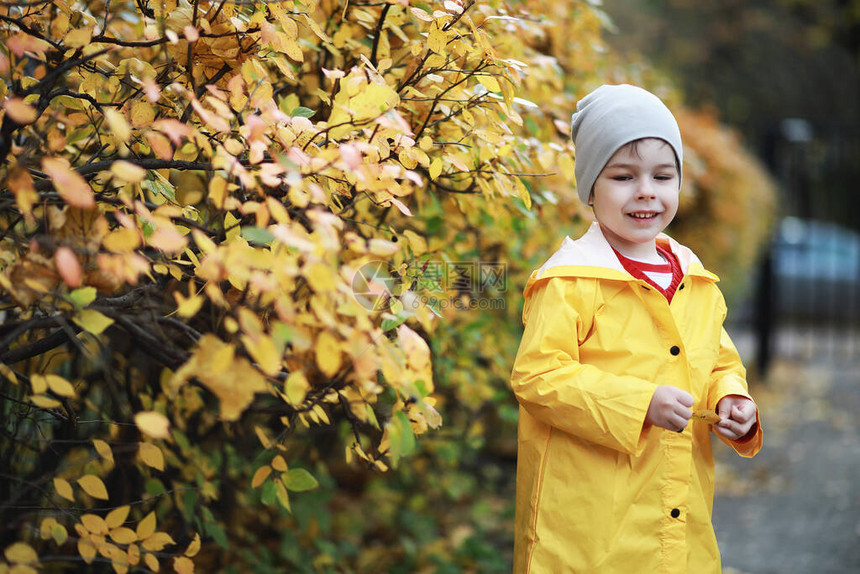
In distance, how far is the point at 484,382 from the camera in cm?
274

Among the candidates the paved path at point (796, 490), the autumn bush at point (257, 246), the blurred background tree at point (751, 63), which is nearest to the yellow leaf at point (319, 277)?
the autumn bush at point (257, 246)

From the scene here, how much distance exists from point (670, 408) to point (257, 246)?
0.96 metres

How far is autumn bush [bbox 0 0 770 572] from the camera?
118cm

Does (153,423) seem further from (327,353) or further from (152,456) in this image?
(152,456)

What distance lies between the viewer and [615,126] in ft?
5.50

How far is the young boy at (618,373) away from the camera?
1.67m

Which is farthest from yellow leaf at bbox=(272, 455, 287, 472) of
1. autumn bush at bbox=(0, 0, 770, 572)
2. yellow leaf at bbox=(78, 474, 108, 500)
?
yellow leaf at bbox=(78, 474, 108, 500)

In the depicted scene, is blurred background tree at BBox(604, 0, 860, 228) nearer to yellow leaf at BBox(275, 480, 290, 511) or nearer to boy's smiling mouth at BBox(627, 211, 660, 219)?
boy's smiling mouth at BBox(627, 211, 660, 219)

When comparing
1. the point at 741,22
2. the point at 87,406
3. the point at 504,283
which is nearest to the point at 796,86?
the point at 741,22

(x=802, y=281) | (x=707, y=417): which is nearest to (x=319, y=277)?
(x=707, y=417)

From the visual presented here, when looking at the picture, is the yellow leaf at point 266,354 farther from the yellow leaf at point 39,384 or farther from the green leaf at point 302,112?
the green leaf at point 302,112

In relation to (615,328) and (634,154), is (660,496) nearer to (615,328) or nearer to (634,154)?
(615,328)

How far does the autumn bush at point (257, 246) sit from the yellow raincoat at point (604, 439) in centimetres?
26

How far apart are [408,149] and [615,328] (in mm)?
636
